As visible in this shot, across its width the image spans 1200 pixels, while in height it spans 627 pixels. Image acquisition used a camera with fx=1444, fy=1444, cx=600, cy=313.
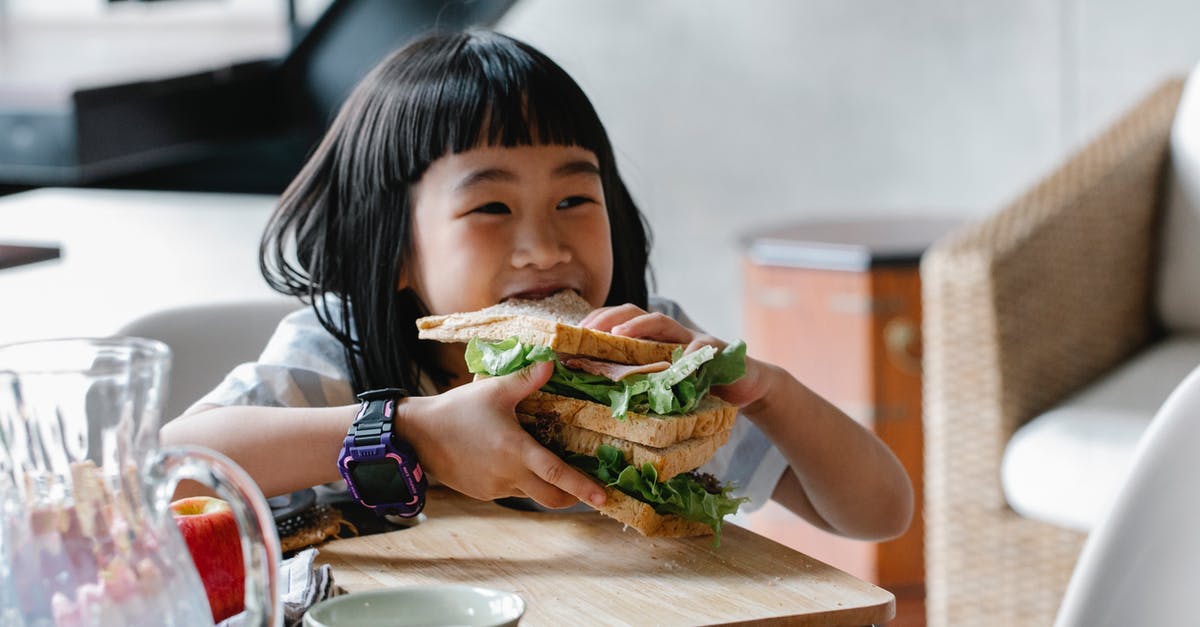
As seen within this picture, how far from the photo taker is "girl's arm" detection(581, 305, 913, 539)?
128cm

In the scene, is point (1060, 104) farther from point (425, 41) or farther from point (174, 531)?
point (174, 531)

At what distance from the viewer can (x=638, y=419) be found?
41.1 inches

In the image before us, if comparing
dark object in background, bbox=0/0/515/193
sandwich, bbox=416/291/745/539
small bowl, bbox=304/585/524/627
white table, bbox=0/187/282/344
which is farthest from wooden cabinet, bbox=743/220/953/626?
small bowl, bbox=304/585/524/627

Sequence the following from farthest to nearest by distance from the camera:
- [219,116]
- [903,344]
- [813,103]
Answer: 1. [813,103]
2. [219,116]
3. [903,344]

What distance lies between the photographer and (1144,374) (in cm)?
250

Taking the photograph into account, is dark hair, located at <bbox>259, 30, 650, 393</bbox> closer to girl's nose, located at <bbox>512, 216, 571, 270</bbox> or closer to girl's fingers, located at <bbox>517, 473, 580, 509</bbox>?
girl's nose, located at <bbox>512, 216, 571, 270</bbox>

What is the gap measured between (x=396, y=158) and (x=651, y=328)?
13.9 inches

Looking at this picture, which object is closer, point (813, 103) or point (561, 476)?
point (561, 476)

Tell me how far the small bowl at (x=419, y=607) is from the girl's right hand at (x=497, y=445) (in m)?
0.26

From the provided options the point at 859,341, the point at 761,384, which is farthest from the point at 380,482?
the point at 859,341

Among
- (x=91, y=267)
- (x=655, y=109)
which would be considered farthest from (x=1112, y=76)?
(x=91, y=267)

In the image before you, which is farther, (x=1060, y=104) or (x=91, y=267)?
(x=1060, y=104)

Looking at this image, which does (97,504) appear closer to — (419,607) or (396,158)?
(419,607)

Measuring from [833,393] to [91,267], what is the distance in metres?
1.73
